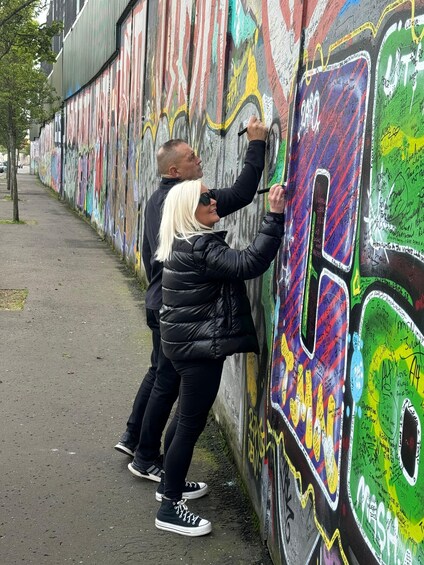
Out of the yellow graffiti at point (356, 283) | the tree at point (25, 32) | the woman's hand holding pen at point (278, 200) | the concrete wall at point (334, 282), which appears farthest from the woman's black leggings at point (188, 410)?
the tree at point (25, 32)

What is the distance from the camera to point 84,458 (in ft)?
14.5

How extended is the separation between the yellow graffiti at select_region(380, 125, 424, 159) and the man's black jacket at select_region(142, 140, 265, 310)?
5.43ft

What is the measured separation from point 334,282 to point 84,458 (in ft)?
8.43

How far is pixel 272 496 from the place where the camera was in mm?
3303

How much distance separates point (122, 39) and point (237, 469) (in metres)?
11.4

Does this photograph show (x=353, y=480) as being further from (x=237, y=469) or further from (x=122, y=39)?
(x=122, y=39)

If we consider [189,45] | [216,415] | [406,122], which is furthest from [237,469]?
[189,45]

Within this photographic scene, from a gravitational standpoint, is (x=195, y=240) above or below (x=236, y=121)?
below

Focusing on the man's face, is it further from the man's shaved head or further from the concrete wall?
the concrete wall

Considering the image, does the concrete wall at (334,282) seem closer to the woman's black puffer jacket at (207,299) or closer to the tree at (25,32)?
the woman's black puffer jacket at (207,299)

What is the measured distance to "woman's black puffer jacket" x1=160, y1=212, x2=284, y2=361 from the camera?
10.3 feet

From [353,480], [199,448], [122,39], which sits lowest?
[199,448]

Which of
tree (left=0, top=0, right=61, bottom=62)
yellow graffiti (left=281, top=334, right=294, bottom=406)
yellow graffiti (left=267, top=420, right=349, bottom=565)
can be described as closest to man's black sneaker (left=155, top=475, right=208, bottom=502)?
yellow graffiti (left=267, top=420, right=349, bottom=565)

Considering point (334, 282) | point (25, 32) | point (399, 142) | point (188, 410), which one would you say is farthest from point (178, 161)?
point (25, 32)
